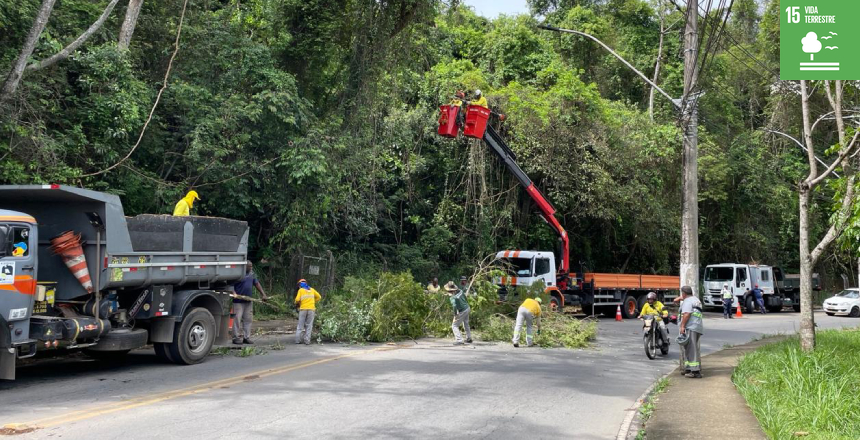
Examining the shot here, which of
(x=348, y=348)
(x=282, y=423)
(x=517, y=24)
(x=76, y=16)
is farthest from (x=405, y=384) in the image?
(x=517, y=24)

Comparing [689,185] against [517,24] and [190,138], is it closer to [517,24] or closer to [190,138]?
A: [190,138]

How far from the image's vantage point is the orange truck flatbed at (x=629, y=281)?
24.9 metres

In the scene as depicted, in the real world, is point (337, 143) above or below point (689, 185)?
above

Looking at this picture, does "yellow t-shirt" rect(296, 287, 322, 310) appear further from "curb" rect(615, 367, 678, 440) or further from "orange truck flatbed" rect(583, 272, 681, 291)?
"orange truck flatbed" rect(583, 272, 681, 291)

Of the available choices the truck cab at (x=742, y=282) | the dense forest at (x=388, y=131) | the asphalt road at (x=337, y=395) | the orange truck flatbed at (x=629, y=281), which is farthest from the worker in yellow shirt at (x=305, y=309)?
the truck cab at (x=742, y=282)

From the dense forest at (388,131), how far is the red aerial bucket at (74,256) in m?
4.35

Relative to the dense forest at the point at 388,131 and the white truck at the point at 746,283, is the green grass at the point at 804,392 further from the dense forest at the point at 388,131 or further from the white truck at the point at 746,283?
the white truck at the point at 746,283

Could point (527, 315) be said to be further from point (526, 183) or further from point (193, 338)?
point (526, 183)

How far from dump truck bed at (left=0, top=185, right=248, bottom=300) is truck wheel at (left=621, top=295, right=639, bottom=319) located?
19.0 meters

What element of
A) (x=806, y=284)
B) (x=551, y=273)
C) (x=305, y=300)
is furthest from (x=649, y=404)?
(x=551, y=273)

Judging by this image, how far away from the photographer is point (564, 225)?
2991 centimetres

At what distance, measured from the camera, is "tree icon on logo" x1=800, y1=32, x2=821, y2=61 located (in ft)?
30.3

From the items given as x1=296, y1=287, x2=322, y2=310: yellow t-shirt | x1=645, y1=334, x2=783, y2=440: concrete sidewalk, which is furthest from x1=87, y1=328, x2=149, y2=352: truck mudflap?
x1=645, y1=334, x2=783, y2=440: concrete sidewalk

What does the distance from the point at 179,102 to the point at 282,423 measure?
1288 cm
